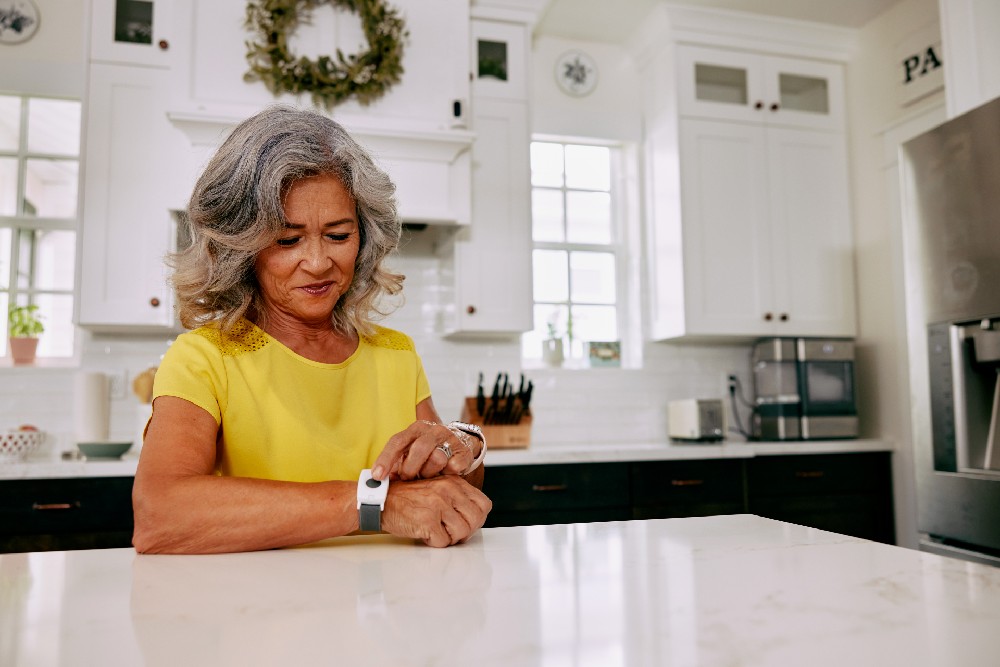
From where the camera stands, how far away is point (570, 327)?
405 centimetres

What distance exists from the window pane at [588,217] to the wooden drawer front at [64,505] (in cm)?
252

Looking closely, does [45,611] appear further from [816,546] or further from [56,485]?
[56,485]

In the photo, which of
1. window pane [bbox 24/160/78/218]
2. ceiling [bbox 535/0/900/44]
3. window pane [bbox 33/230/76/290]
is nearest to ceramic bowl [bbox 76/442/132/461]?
window pane [bbox 33/230/76/290]

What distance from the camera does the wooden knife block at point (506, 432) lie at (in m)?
3.22

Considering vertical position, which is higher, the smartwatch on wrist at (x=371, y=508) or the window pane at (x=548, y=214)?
the window pane at (x=548, y=214)

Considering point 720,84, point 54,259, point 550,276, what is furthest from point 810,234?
point 54,259

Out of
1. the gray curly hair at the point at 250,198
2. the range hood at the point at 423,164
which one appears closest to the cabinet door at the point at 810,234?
the range hood at the point at 423,164

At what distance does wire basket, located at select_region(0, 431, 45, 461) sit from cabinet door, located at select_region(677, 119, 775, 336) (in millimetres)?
2830

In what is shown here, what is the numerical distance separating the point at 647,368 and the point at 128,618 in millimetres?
3553

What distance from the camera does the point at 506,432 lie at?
127 inches

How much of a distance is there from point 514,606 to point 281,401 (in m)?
0.77

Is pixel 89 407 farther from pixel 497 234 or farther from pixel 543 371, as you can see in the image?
pixel 543 371

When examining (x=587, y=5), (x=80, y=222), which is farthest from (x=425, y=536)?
(x=587, y=5)

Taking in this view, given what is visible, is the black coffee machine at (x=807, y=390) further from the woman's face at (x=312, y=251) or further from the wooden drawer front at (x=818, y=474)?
the woman's face at (x=312, y=251)
